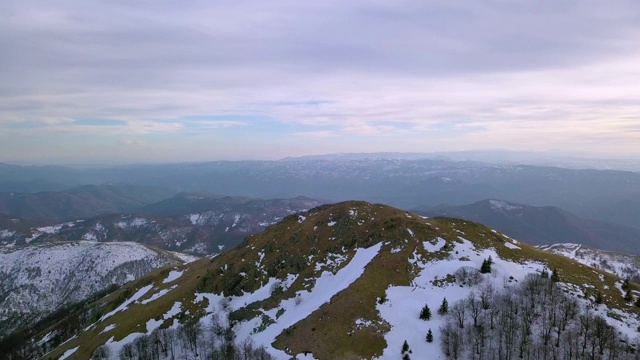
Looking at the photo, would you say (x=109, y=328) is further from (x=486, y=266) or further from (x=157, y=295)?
(x=486, y=266)

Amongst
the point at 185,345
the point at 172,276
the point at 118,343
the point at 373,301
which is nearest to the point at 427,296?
the point at 373,301

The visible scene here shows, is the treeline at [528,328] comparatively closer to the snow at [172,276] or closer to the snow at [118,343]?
the snow at [118,343]

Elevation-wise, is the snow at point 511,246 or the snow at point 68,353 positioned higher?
the snow at point 511,246

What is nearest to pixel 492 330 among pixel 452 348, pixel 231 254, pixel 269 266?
pixel 452 348

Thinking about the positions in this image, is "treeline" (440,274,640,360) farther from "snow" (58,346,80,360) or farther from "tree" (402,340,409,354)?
"snow" (58,346,80,360)

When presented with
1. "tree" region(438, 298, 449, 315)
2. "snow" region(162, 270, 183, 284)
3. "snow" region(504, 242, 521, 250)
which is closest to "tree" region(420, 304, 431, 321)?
"tree" region(438, 298, 449, 315)

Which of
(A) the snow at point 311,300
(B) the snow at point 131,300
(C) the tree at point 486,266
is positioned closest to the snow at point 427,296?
(C) the tree at point 486,266
